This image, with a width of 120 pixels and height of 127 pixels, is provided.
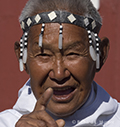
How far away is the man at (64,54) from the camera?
1700 millimetres

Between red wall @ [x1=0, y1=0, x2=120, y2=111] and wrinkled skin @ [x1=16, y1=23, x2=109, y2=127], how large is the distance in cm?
153

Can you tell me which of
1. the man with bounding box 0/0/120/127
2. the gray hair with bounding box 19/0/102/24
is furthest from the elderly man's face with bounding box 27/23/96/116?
the gray hair with bounding box 19/0/102/24

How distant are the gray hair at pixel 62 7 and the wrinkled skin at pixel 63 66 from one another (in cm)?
12

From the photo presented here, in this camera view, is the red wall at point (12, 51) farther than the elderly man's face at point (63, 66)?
Yes

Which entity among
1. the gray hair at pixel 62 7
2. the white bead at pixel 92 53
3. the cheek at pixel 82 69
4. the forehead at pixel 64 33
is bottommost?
the cheek at pixel 82 69

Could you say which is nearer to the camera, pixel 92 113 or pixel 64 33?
pixel 64 33

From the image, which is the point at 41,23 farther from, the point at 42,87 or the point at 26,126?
the point at 26,126

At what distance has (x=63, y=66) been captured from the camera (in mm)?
1688

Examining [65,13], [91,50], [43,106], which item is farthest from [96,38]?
[43,106]

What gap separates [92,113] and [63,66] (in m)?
0.46

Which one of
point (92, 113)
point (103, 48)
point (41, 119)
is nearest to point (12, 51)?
point (103, 48)

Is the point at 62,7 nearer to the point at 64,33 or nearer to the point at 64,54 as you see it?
the point at 64,33

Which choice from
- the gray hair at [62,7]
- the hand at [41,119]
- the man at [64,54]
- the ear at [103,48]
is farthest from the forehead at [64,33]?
the hand at [41,119]

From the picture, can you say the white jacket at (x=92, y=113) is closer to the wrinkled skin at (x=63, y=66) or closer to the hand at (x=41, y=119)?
the wrinkled skin at (x=63, y=66)
